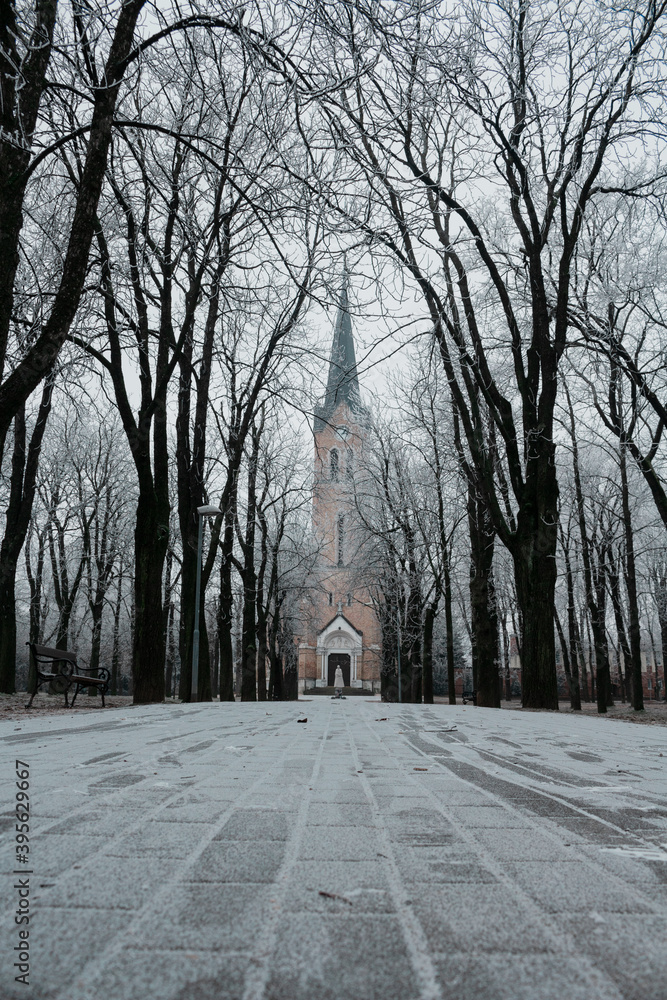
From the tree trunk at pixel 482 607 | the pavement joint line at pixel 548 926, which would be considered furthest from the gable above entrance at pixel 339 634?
the pavement joint line at pixel 548 926

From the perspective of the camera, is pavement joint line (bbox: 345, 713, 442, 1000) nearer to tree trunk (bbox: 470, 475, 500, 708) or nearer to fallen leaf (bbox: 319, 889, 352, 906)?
fallen leaf (bbox: 319, 889, 352, 906)

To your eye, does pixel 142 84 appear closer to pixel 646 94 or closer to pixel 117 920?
pixel 646 94

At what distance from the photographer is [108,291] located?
8547mm

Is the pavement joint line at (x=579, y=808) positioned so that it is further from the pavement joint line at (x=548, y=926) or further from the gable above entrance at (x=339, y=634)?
→ the gable above entrance at (x=339, y=634)

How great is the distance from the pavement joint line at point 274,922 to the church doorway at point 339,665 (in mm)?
63670

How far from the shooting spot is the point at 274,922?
43.0 inches

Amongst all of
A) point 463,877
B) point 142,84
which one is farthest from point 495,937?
point 142,84

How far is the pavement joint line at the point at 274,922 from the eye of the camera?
0.89 metres

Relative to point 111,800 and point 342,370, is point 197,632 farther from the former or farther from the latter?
point 111,800

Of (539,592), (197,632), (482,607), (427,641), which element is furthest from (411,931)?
(427,641)

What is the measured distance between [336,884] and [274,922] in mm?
221

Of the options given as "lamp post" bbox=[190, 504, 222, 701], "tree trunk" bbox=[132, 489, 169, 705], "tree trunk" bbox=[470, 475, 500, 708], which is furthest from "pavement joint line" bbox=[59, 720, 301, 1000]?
"tree trunk" bbox=[470, 475, 500, 708]

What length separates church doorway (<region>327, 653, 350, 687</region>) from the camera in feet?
210

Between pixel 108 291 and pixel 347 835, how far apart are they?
26.9 ft
